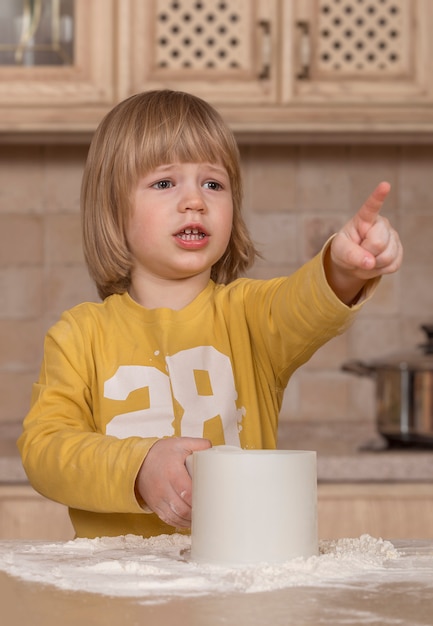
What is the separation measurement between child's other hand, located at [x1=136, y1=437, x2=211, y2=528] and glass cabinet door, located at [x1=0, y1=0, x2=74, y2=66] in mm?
1495

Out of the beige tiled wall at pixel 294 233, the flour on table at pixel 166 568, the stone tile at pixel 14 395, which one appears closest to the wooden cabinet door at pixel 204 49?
the beige tiled wall at pixel 294 233

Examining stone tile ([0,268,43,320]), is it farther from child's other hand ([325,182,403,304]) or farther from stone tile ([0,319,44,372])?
child's other hand ([325,182,403,304])

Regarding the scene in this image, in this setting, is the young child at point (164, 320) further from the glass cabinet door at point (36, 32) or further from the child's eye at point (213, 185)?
the glass cabinet door at point (36, 32)

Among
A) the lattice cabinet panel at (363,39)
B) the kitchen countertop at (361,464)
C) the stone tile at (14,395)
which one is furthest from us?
the stone tile at (14,395)

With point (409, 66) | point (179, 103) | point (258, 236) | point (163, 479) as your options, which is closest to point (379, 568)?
point (163, 479)

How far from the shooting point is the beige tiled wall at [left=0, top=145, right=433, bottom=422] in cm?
240

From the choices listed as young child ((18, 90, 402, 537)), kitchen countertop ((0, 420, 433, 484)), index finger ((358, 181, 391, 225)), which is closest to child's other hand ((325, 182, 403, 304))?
index finger ((358, 181, 391, 225))

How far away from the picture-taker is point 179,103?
3.76 ft

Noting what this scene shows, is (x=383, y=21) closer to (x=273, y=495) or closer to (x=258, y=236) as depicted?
(x=258, y=236)

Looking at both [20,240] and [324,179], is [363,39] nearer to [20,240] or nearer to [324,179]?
[324,179]

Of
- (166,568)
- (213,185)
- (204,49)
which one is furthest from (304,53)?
(166,568)

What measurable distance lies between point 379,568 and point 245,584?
0.37 feet

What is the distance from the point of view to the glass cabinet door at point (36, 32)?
2.16 meters

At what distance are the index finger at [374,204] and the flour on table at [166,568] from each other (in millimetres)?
254
